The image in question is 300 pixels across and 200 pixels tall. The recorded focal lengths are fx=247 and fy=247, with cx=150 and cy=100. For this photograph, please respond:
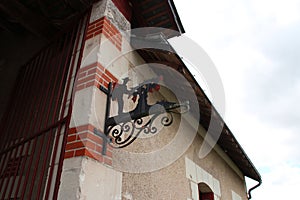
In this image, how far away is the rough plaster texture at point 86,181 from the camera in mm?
1462

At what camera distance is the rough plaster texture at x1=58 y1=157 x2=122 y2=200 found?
4.80 ft

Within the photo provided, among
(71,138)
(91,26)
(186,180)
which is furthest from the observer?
(186,180)

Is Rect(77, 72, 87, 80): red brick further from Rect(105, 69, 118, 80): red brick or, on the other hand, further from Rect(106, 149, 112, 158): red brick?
Rect(106, 149, 112, 158): red brick

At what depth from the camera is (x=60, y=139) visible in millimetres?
1798

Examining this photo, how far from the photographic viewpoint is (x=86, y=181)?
1501 millimetres

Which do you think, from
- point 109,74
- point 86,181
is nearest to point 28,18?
point 109,74

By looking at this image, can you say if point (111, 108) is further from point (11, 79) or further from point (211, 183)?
point (211, 183)

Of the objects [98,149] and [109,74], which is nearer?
[98,149]

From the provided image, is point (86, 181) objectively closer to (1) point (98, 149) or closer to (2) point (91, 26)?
(1) point (98, 149)

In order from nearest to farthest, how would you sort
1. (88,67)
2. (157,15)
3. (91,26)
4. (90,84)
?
(90,84), (88,67), (91,26), (157,15)

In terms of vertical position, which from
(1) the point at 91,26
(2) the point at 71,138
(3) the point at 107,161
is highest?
(1) the point at 91,26

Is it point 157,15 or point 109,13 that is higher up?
point 157,15

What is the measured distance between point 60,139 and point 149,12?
1734 mm

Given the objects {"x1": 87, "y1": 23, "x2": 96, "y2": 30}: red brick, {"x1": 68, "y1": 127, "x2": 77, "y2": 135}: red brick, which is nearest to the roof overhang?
{"x1": 87, "y1": 23, "x2": 96, "y2": 30}: red brick
